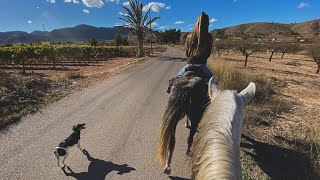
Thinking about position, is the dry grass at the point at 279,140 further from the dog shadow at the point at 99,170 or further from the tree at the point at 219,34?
the tree at the point at 219,34

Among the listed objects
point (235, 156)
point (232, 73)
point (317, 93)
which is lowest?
point (317, 93)

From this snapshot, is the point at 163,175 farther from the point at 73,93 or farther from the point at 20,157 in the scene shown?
the point at 73,93

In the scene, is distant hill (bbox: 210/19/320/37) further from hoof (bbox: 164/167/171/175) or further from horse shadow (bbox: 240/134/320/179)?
hoof (bbox: 164/167/171/175)

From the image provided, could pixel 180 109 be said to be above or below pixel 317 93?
above

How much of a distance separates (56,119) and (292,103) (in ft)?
28.4

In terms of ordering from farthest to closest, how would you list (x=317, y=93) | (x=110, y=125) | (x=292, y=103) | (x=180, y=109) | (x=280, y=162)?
(x=317, y=93) → (x=292, y=103) → (x=110, y=125) → (x=280, y=162) → (x=180, y=109)

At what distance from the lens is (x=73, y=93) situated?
1061 cm

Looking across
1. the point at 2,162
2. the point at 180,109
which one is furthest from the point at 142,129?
the point at 2,162

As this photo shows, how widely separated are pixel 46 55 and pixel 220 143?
81.6 ft

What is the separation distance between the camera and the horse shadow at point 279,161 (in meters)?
4.26

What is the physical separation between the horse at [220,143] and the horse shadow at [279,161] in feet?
9.44

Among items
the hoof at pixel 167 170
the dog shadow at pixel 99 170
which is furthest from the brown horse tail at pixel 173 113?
the dog shadow at pixel 99 170

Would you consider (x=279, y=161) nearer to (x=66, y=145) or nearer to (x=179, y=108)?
(x=179, y=108)

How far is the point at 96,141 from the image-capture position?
5809 millimetres
